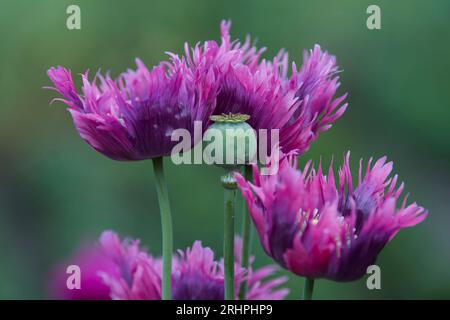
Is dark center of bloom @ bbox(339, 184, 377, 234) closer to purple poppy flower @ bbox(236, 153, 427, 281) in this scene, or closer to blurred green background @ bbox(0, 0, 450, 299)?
purple poppy flower @ bbox(236, 153, 427, 281)

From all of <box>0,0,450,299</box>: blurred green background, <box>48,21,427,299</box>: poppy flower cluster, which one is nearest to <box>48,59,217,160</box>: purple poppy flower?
<box>48,21,427,299</box>: poppy flower cluster

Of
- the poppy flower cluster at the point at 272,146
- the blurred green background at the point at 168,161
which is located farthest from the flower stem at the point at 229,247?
the blurred green background at the point at 168,161

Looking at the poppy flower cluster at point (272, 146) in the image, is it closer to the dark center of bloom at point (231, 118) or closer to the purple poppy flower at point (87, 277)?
the dark center of bloom at point (231, 118)

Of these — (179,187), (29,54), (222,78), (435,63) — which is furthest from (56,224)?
(222,78)

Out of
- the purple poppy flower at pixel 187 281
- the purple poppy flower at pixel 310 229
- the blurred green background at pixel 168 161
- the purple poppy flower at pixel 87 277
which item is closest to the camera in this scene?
the purple poppy flower at pixel 310 229

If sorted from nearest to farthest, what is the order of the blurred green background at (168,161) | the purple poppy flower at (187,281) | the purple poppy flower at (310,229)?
the purple poppy flower at (310,229) → the purple poppy flower at (187,281) → the blurred green background at (168,161)
